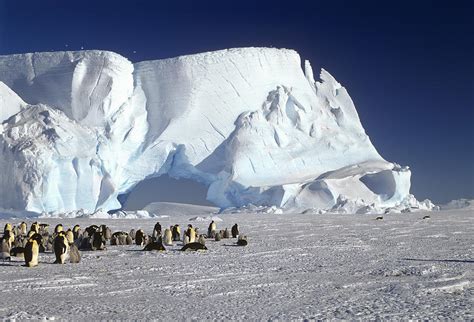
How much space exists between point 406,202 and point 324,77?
11.3m

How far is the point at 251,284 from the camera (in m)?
6.93

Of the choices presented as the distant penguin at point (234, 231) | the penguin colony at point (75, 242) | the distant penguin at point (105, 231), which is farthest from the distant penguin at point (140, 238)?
the distant penguin at point (234, 231)

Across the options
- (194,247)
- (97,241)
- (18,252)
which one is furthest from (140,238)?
(18,252)

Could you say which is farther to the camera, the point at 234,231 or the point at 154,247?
the point at 234,231

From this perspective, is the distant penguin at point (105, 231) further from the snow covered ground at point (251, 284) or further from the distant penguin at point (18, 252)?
the distant penguin at point (18, 252)

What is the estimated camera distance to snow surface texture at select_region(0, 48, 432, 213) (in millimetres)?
30359

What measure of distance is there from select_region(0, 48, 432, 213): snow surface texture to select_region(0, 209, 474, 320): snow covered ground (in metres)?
20.4

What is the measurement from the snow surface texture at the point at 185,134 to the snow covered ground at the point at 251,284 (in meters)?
20.4

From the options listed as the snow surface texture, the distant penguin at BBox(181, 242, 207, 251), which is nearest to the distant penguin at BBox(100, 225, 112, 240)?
the distant penguin at BBox(181, 242, 207, 251)

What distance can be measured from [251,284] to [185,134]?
26972mm

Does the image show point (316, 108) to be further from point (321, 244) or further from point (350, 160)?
point (321, 244)

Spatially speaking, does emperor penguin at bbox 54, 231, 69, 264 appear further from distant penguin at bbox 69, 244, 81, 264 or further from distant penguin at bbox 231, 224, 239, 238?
distant penguin at bbox 231, 224, 239, 238

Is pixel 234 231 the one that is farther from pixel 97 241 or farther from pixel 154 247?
pixel 97 241

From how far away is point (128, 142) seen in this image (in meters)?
33.0
